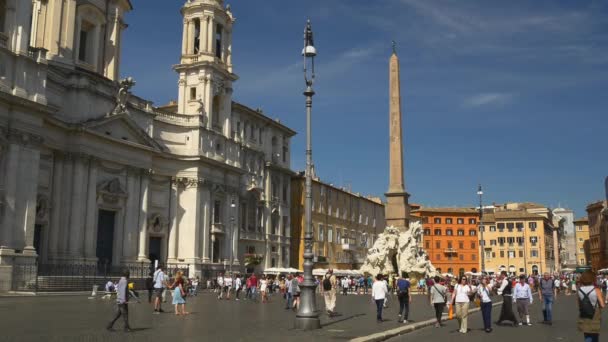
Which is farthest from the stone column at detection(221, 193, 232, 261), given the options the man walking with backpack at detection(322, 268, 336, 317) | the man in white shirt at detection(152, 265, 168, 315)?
the man walking with backpack at detection(322, 268, 336, 317)

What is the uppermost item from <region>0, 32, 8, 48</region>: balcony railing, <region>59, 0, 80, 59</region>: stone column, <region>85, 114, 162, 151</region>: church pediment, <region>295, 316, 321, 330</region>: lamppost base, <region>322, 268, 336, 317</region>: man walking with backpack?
<region>59, 0, 80, 59</region>: stone column

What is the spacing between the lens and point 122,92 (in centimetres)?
3894

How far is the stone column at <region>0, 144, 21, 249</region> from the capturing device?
2861cm

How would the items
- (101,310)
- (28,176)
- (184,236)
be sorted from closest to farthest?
(101,310) < (28,176) < (184,236)

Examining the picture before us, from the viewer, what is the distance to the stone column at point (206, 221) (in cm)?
4497

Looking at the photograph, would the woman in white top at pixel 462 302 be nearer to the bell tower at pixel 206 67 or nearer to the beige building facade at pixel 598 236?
the bell tower at pixel 206 67

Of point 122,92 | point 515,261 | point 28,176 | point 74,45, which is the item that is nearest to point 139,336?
point 28,176

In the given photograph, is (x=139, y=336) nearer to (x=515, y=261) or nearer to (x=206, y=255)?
(x=206, y=255)

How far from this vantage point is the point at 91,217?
119 ft

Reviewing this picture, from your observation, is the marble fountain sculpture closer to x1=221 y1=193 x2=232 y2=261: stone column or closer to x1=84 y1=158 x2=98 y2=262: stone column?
x1=221 y1=193 x2=232 y2=261: stone column

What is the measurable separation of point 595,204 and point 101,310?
338 ft

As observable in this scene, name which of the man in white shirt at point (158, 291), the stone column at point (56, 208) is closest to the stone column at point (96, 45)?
the stone column at point (56, 208)

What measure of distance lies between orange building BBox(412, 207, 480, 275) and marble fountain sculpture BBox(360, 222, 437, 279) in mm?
57627

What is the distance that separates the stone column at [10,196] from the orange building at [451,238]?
7291 cm
